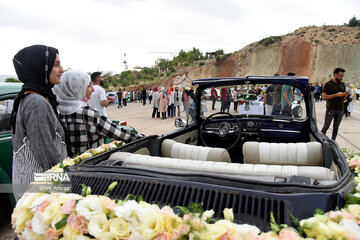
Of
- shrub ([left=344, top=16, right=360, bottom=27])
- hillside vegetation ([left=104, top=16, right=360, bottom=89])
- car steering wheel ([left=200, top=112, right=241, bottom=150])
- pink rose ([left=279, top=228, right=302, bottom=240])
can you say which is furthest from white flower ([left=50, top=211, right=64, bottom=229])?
shrub ([left=344, top=16, right=360, bottom=27])

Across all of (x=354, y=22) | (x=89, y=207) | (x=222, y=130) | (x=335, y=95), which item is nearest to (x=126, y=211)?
(x=89, y=207)

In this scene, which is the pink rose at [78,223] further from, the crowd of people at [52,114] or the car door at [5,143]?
the car door at [5,143]

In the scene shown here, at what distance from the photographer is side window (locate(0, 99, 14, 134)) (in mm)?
3473

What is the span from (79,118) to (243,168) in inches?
67.1

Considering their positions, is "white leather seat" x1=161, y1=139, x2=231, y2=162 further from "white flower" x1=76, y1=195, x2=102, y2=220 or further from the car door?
the car door

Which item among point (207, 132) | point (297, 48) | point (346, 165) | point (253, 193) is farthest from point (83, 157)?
point (297, 48)

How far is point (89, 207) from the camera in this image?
4.52 ft

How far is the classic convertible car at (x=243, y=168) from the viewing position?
1.43 m

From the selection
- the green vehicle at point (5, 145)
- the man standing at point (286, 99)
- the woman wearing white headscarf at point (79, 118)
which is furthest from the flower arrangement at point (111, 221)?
the man standing at point (286, 99)

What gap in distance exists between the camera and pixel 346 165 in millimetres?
1843

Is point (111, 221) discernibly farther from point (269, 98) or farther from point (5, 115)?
point (269, 98)

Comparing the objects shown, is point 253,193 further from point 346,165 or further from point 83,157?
point 83,157

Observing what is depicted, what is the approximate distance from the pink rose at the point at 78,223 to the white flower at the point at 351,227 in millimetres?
1139

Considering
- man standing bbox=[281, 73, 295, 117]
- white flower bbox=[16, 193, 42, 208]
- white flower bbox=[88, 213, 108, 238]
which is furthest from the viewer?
man standing bbox=[281, 73, 295, 117]
